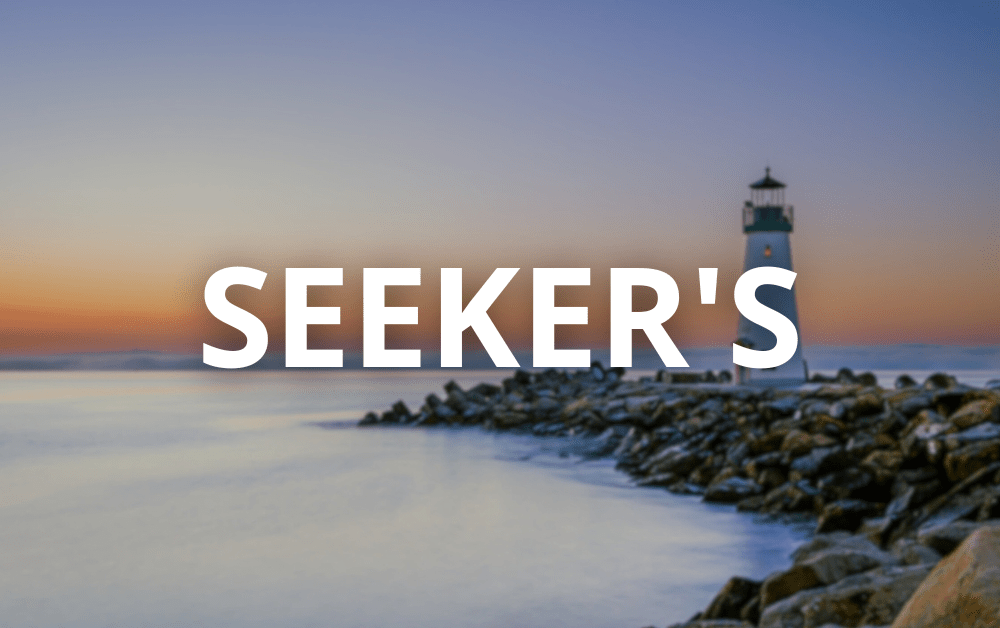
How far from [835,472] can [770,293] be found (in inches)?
536

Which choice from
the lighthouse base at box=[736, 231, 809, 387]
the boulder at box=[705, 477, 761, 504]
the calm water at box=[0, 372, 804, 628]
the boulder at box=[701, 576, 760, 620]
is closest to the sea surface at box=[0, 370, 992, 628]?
the calm water at box=[0, 372, 804, 628]

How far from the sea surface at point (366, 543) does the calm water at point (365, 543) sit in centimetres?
3

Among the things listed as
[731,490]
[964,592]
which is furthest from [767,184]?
[964,592]

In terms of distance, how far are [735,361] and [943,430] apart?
1391 cm

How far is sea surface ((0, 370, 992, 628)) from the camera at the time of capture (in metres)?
6.95

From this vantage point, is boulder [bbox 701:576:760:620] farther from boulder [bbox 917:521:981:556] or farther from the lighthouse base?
the lighthouse base

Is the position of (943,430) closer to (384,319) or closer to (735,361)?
(735,361)

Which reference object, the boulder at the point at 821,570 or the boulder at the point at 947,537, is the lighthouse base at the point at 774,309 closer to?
the boulder at the point at 947,537

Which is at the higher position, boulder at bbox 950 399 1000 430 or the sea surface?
boulder at bbox 950 399 1000 430

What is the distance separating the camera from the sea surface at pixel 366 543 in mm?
6949

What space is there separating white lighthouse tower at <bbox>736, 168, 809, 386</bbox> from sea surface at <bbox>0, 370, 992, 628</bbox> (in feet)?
25.4

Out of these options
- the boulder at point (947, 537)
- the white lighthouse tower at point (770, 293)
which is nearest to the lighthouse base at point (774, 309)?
the white lighthouse tower at point (770, 293)

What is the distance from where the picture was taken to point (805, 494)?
30.0 feet

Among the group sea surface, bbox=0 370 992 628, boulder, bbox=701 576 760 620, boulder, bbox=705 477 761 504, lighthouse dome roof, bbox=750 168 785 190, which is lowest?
sea surface, bbox=0 370 992 628
